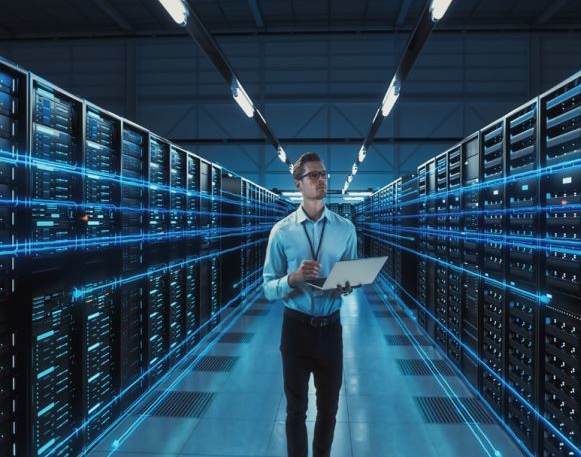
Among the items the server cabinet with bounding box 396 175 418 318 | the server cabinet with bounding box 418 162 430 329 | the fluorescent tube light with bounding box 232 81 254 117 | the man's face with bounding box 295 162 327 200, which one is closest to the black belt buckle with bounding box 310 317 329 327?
the man's face with bounding box 295 162 327 200

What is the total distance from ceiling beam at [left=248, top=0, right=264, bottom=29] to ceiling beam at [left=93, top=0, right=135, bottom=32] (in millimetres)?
4231

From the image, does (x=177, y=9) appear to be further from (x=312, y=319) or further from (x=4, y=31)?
(x=4, y=31)

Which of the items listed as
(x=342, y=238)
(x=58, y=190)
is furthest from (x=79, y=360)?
(x=342, y=238)

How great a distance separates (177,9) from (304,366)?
2.39 m

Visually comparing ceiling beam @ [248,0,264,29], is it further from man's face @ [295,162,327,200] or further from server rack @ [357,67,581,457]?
man's face @ [295,162,327,200]

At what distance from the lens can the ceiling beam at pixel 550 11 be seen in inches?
493

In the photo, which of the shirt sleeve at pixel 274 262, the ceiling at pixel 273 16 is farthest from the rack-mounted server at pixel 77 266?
the ceiling at pixel 273 16

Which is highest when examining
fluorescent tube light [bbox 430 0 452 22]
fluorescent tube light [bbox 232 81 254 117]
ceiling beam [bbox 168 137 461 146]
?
ceiling beam [bbox 168 137 461 146]

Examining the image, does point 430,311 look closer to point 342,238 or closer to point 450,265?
point 450,265

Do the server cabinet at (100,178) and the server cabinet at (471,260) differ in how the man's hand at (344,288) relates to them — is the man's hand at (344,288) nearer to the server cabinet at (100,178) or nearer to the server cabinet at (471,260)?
the server cabinet at (100,178)

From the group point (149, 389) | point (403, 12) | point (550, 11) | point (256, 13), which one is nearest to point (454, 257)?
point (149, 389)

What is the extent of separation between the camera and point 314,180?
2070 millimetres

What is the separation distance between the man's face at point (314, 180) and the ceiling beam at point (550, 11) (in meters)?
14.2

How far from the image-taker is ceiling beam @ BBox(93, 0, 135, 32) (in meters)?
12.7
